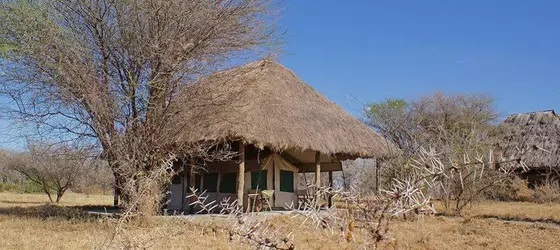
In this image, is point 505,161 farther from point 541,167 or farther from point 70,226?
point 541,167

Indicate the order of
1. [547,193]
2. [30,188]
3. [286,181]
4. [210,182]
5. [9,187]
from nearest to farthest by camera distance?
[210,182]
[286,181]
[547,193]
[30,188]
[9,187]

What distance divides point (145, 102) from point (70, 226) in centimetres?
214

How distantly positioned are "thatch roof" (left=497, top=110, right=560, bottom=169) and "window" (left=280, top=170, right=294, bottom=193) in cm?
982

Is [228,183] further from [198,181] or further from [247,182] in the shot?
[198,181]

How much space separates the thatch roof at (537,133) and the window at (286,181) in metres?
9.82

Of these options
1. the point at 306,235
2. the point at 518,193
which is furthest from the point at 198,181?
the point at 518,193

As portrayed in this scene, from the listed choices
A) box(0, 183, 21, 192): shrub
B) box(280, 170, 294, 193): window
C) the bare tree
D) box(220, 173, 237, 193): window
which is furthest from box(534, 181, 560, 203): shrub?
box(0, 183, 21, 192): shrub

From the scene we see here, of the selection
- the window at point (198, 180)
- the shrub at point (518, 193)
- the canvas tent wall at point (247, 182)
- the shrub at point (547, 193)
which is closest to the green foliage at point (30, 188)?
the canvas tent wall at point (247, 182)

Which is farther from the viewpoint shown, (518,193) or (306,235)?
(518,193)

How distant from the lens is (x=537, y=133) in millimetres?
20766

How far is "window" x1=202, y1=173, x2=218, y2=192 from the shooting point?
1187 centimetres

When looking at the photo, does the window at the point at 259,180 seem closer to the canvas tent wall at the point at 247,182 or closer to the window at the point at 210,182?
the canvas tent wall at the point at 247,182

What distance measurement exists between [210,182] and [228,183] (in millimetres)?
610

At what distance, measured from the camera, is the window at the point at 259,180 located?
11.6m
